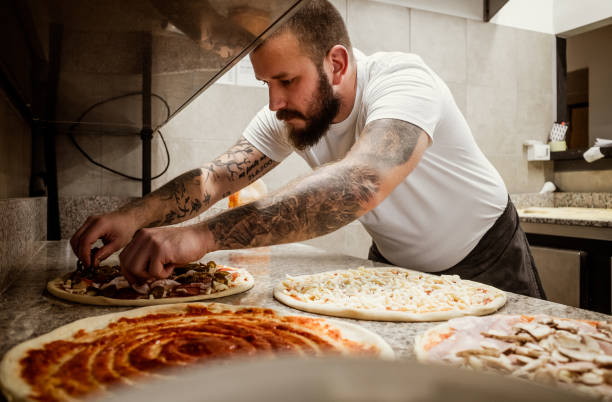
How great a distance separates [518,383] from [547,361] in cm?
57

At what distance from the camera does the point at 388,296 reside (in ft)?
3.40

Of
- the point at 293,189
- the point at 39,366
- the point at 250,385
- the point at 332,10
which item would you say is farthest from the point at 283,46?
the point at 250,385

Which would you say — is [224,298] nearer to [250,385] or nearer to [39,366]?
[39,366]

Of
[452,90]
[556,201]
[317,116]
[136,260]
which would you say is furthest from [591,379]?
[556,201]

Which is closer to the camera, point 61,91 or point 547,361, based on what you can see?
point 547,361

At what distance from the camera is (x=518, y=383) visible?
179 millimetres

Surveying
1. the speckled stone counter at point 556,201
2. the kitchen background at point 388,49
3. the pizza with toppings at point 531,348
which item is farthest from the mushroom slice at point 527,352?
the speckled stone counter at point 556,201

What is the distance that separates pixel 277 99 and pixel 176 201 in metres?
0.53

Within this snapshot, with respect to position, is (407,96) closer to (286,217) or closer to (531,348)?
(286,217)

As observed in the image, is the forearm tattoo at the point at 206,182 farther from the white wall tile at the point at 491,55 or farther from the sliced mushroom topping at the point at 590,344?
the white wall tile at the point at 491,55

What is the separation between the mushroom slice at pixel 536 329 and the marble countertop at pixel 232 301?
162 mm

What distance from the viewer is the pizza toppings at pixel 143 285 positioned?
3.53 ft

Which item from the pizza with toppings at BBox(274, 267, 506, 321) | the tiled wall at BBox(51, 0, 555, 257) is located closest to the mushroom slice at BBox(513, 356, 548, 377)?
the pizza with toppings at BBox(274, 267, 506, 321)

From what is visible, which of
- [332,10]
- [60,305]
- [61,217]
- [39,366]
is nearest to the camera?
[39,366]
